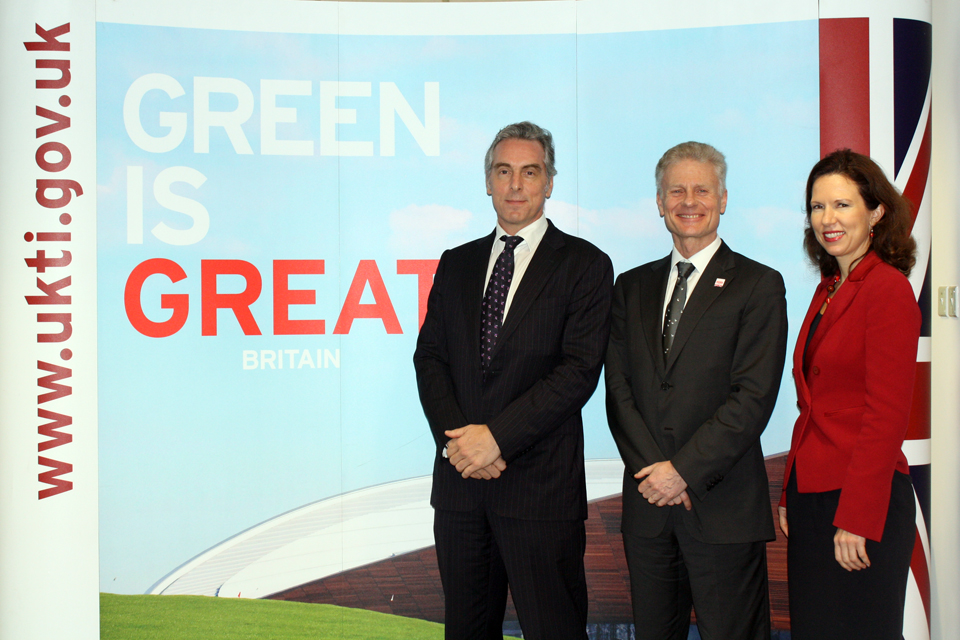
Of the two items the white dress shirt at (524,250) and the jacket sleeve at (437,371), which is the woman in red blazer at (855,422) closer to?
the white dress shirt at (524,250)

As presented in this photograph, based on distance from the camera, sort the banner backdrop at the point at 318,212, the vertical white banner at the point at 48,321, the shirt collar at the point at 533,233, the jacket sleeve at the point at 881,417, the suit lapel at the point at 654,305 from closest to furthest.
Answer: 1. the jacket sleeve at the point at 881,417
2. the suit lapel at the point at 654,305
3. the shirt collar at the point at 533,233
4. the vertical white banner at the point at 48,321
5. the banner backdrop at the point at 318,212

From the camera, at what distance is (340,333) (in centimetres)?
288

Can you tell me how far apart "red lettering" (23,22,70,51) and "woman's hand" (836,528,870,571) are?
3254 mm

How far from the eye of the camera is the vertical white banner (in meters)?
2.67

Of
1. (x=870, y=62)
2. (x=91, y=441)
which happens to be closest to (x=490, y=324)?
(x=91, y=441)

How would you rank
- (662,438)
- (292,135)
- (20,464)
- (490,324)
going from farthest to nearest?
(292,135)
(20,464)
(490,324)
(662,438)

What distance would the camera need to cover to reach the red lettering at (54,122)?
2.69m

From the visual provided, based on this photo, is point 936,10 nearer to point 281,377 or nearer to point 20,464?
point 281,377

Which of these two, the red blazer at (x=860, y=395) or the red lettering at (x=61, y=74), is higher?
the red lettering at (x=61, y=74)

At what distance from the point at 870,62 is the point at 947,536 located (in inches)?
79.2

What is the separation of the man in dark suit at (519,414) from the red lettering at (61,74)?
1.79m

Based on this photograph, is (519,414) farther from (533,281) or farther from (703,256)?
(703,256)

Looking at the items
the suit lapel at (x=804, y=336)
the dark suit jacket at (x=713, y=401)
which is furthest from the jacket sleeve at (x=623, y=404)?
the suit lapel at (x=804, y=336)

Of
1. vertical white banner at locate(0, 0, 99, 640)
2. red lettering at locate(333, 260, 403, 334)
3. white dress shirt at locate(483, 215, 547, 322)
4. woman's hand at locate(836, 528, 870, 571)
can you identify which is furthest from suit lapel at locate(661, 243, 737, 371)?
vertical white banner at locate(0, 0, 99, 640)
